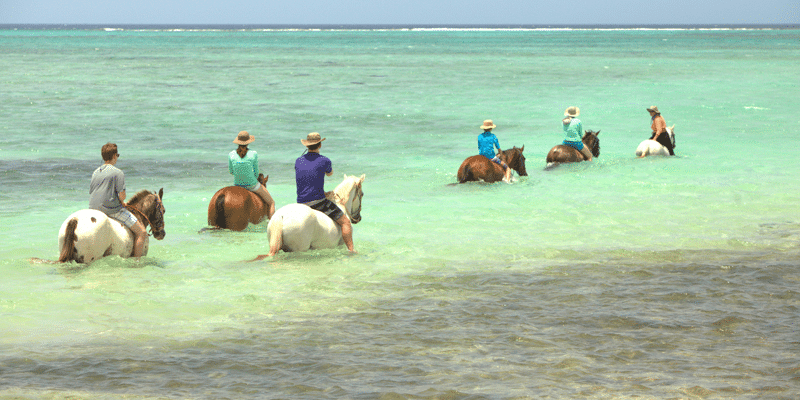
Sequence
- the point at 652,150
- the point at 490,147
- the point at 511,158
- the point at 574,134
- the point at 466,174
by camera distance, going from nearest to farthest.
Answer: the point at 490,147 < the point at 466,174 < the point at 511,158 < the point at 574,134 < the point at 652,150

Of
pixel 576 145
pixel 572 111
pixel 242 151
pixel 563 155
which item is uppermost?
pixel 572 111

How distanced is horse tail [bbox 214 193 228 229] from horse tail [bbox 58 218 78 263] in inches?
119

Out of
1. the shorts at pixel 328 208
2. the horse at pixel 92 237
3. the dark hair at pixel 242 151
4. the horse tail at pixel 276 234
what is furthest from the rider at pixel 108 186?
the dark hair at pixel 242 151

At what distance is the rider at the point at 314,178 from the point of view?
413 inches

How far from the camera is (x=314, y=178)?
10469mm

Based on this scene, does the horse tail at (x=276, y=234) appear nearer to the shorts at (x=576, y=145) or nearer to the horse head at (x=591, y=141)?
the shorts at (x=576, y=145)

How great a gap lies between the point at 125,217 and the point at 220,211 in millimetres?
2651

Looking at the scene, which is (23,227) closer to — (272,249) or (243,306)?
(272,249)

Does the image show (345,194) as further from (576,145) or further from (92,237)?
(576,145)

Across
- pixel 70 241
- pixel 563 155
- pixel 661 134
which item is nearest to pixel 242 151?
pixel 70 241

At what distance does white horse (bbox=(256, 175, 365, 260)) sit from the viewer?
10406mm

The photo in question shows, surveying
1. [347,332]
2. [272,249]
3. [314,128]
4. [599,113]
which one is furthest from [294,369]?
[599,113]

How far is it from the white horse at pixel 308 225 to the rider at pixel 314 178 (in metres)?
0.11

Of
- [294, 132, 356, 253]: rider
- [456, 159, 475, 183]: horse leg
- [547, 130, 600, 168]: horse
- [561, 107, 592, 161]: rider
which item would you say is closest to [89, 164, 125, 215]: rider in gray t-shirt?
[294, 132, 356, 253]: rider
